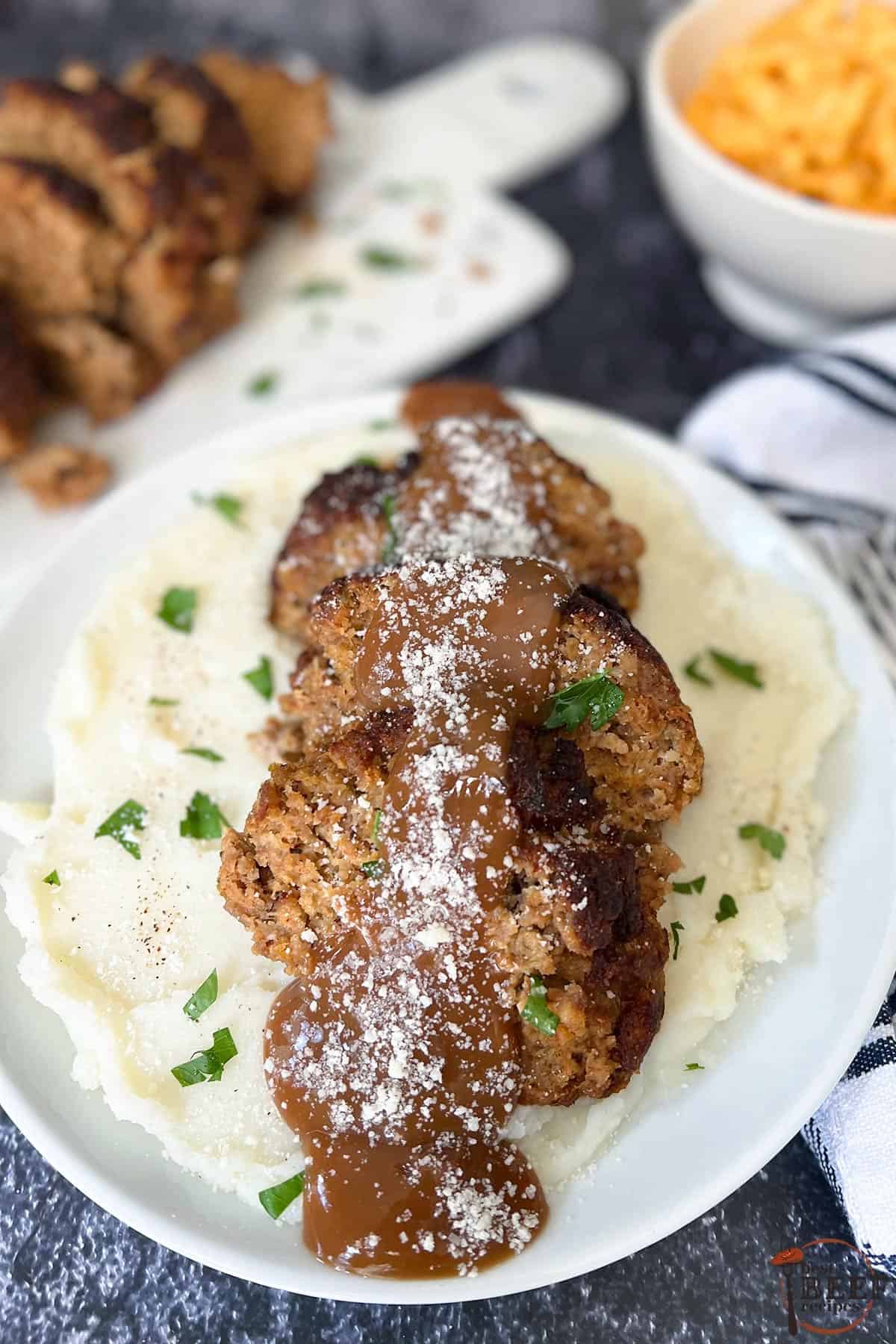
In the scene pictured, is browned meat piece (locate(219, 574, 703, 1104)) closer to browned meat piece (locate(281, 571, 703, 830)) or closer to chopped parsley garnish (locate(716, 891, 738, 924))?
browned meat piece (locate(281, 571, 703, 830))

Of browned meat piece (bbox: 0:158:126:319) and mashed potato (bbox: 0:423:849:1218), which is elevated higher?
browned meat piece (bbox: 0:158:126:319)

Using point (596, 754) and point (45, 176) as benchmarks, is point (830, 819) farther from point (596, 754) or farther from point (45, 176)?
point (45, 176)

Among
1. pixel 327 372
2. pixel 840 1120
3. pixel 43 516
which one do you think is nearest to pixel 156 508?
pixel 43 516

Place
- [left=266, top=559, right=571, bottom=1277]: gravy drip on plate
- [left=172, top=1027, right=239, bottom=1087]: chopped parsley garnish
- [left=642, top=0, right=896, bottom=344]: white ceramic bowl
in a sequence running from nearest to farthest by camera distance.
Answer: [left=266, top=559, right=571, bottom=1277]: gravy drip on plate → [left=172, top=1027, right=239, bottom=1087]: chopped parsley garnish → [left=642, top=0, right=896, bottom=344]: white ceramic bowl

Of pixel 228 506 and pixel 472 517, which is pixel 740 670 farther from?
pixel 228 506

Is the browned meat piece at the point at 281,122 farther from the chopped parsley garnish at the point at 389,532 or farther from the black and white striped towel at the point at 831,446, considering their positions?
the chopped parsley garnish at the point at 389,532
